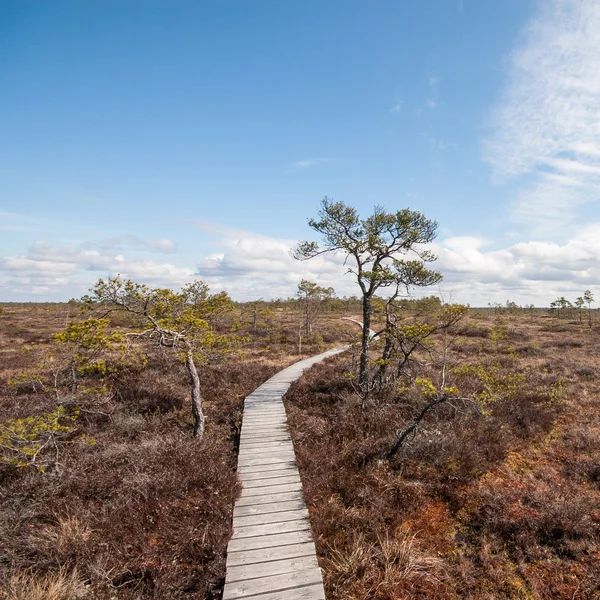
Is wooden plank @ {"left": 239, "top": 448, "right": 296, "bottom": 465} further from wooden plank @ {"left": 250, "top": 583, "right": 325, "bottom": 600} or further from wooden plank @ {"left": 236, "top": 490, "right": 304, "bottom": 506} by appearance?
wooden plank @ {"left": 250, "top": 583, "right": 325, "bottom": 600}

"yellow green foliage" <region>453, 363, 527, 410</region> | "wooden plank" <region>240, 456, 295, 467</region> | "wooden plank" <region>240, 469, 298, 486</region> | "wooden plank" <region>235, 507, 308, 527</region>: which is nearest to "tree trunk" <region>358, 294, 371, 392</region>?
"yellow green foliage" <region>453, 363, 527, 410</region>

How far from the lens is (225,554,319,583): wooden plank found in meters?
4.60

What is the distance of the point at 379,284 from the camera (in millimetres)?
11805

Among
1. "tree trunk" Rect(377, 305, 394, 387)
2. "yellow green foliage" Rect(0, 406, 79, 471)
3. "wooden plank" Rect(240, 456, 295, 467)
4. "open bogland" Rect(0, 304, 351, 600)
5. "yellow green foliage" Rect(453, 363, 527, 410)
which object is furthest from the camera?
"tree trunk" Rect(377, 305, 394, 387)

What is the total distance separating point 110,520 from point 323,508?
12.1 ft

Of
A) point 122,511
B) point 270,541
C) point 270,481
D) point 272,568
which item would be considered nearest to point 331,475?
point 270,481

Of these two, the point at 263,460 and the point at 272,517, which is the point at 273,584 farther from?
the point at 263,460

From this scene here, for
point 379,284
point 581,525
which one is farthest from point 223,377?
point 581,525

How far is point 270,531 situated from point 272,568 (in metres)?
0.76

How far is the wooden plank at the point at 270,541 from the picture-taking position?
16.8 feet

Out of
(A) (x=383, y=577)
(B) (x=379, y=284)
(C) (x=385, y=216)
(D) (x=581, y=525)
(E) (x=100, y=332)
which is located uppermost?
(C) (x=385, y=216)

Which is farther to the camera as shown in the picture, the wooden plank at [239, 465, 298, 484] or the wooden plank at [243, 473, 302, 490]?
the wooden plank at [239, 465, 298, 484]

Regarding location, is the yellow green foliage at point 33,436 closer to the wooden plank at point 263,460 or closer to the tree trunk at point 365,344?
the wooden plank at point 263,460

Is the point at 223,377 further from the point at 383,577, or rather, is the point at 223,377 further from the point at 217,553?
the point at 383,577
